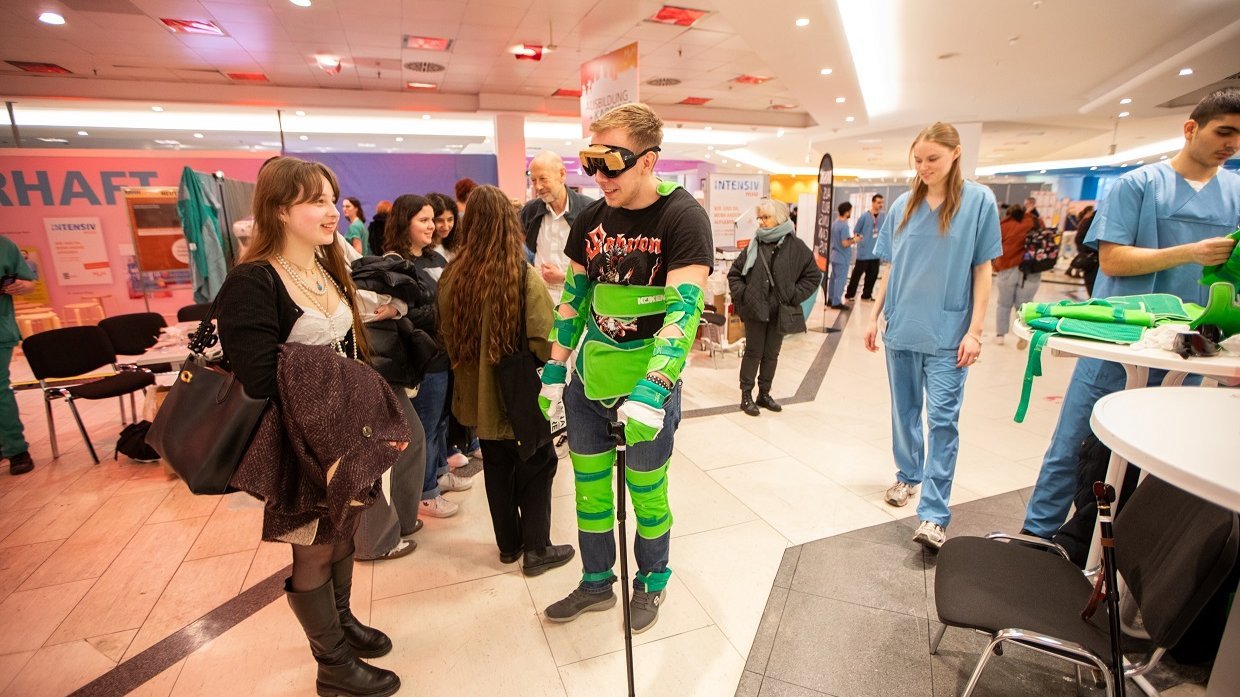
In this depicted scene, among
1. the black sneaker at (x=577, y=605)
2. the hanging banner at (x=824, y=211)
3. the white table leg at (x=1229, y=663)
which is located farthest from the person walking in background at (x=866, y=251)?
the white table leg at (x=1229, y=663)

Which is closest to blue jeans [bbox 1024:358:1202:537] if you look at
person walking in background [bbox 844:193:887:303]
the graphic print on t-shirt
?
the graphic print on t-shirt

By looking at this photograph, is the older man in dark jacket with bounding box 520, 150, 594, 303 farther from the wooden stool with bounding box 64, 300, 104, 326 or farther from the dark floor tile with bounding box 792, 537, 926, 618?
the wooden stool with bounding box 64, 300, 104, 326

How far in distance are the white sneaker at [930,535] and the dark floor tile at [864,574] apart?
0.06 metres

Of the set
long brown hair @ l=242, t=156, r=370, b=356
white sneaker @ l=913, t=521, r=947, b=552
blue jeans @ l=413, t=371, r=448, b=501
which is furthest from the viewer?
blue jeans @ l=413, t=371, r=448, b=501

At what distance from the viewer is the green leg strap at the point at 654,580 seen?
2.10 m

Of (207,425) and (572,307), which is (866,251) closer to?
(572,307)

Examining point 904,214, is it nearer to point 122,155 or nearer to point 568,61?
point 568,61

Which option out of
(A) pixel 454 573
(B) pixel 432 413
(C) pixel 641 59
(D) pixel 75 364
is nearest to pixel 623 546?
(A) pixel 454 573

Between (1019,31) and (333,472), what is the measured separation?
8.58m

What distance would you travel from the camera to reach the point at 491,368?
7.21 feet

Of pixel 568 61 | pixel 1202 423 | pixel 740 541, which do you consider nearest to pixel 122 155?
pixel 568 61

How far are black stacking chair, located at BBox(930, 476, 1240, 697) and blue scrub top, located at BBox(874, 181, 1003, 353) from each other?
3.29 feet

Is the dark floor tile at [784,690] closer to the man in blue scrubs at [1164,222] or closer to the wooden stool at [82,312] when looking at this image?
the man in blue scrubs at [1164,222]

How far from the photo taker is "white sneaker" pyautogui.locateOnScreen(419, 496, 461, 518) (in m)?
2.93
